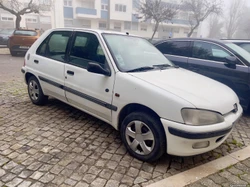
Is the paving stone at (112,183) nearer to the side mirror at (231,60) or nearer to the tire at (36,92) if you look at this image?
the tire at (36,92)

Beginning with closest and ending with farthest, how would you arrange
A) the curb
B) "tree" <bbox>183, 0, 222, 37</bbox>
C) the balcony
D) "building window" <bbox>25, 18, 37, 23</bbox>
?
1. the curb
2. "tree" <bbox>183, 0, 222, 37</bbox>
3. "building window" <bbox>25, 18, 37, 23</bbox>
4. the balcony

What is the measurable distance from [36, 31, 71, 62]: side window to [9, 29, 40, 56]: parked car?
27.6 ft

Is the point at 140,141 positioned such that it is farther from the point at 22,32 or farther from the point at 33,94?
the point at 22,32

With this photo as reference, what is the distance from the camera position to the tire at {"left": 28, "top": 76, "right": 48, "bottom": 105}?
4223 mm

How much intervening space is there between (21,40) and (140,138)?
11116 millimetres

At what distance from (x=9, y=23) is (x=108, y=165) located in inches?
1343

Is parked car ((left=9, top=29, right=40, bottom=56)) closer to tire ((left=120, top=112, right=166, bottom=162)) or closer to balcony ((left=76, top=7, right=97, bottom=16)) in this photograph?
tire ((left=120, top=112, right=166, bottom=162))

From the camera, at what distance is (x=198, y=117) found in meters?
2.30

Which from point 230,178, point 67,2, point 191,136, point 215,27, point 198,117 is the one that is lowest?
point 230,178

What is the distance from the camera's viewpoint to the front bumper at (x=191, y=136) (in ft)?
7.42

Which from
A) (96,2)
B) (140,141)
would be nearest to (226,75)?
(140,141)

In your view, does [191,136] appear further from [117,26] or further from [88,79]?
[117,26]

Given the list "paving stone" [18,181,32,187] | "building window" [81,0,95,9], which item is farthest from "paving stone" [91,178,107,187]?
"building window" [81,0,95,9]

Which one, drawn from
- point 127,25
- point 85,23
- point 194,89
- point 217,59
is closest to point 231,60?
point 217,59
